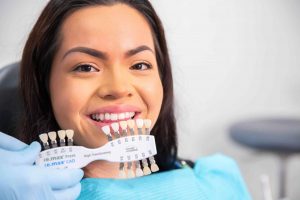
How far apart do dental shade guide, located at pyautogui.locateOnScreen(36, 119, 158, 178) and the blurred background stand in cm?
33

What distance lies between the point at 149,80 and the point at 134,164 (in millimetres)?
187

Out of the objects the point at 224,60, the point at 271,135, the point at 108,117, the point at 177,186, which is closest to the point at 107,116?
the point at 108,117

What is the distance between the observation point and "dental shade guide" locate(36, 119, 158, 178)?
2.18 feet

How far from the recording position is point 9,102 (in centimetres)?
87

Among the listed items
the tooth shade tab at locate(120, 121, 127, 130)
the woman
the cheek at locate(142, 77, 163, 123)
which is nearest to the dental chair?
the woman

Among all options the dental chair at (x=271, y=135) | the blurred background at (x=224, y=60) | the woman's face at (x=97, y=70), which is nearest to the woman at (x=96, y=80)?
the woman's face at (x=97, y=70)

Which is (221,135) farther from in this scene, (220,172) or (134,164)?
(134,164)

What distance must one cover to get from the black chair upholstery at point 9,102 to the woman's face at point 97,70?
15 centimetres

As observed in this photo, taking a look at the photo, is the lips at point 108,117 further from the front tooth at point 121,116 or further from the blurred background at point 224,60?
the blurred background at point 224,60

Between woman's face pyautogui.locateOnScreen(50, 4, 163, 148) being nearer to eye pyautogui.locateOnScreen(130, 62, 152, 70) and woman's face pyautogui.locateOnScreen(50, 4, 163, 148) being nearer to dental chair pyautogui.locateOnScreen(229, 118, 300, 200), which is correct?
eye pyautogui.locateOnScreen(130, 62, 152, 70)

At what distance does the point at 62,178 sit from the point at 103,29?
289mm

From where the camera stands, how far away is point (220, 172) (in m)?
0.96

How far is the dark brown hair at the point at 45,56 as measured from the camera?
0.76 meters

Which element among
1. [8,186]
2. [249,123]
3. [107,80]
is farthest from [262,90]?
[8,186]
